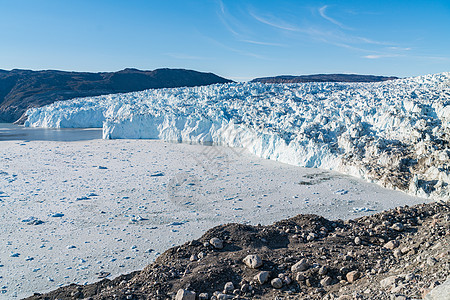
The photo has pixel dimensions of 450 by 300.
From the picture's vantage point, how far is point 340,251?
3.40 metres

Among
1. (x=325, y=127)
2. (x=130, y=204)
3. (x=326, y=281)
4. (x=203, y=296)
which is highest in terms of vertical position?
(x=325, y=127)

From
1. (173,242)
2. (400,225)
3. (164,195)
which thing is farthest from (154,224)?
(400,225)

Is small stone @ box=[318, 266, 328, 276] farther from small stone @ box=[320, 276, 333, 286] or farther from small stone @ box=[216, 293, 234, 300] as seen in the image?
small stone @ box=[216, 293, 234, 300]

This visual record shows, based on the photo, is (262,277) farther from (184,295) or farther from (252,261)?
(184,295)

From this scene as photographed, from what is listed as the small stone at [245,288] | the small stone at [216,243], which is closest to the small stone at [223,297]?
the small stone at [245,288]

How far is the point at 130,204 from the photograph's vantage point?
6.44 meters

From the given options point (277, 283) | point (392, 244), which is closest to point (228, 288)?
point (277, 283)

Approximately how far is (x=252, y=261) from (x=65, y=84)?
4570 cm

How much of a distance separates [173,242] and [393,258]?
294 cm

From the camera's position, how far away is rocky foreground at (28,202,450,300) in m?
2.48

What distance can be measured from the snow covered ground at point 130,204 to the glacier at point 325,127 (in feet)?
1.83

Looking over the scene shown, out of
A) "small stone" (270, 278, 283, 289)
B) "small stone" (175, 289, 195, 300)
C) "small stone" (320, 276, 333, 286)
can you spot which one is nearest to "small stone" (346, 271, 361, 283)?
"small stone" (320, 276, 333, 286)

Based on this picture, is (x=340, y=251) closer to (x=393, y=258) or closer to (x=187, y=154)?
(x=393, y=258)

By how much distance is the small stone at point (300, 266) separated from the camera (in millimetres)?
3047
